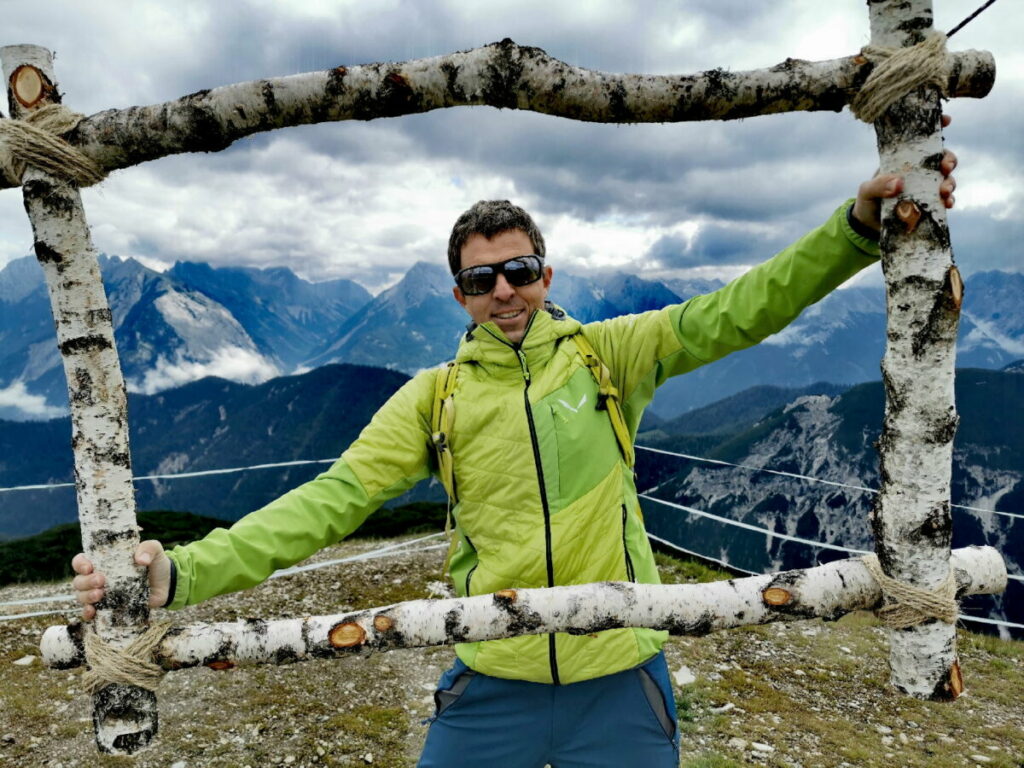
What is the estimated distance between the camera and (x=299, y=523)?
266 cm

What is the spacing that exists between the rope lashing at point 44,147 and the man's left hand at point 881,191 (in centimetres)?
311

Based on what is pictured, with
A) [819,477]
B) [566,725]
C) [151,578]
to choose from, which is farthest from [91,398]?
[819,477]

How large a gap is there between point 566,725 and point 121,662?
1985 millimetres

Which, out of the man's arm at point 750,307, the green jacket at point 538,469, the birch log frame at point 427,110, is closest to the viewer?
the birch log frame at point 427,110

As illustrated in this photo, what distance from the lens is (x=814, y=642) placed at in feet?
27.2

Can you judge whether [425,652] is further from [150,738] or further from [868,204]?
[868,204]

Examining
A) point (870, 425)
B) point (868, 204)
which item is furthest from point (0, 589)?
point (870, 425)

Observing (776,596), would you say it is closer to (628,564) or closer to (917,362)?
(628,564)

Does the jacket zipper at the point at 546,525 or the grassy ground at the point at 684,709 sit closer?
the jacket zipper at the point at 546,525

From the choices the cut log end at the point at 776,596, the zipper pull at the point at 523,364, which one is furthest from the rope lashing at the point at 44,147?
the cut log end at the point at 776,596

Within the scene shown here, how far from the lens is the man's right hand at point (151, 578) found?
243 centimetres

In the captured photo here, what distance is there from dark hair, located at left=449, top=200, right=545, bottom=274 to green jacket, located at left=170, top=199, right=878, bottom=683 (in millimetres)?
421

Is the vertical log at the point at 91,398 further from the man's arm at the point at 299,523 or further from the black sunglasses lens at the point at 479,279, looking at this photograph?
the black sunglasses lens at the point at 479,279

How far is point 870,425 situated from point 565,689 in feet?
601
